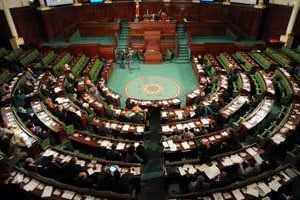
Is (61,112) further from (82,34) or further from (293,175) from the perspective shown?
(82,34)

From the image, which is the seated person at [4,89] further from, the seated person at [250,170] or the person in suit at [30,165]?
the seated person at [250,170]

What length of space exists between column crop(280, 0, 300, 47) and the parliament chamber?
66 mm

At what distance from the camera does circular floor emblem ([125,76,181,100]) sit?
15.3 meters

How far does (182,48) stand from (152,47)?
2435 millimetres

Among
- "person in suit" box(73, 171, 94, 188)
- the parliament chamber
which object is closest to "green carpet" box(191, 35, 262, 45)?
the parliament chamber

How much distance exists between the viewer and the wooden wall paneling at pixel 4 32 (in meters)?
17.6

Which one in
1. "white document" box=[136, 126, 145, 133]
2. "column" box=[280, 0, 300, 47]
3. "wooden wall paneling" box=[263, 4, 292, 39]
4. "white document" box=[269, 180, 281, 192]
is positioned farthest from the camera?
"wooden wall paneling" box=[263, 4, 292, 39]

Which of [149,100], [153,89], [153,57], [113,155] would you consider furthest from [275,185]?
[153,57]

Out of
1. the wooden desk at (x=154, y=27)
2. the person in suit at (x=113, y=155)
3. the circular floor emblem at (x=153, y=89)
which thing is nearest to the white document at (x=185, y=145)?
the person in suit at (x=113, y=155)

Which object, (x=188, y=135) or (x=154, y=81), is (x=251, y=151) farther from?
(x=154, y=81)

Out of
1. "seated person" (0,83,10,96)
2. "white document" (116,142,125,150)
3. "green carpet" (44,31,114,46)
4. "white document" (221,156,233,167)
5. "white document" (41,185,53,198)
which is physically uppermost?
"white document" (41,185,53,198)

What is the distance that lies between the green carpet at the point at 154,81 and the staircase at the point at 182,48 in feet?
2.37

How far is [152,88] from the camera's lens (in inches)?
635

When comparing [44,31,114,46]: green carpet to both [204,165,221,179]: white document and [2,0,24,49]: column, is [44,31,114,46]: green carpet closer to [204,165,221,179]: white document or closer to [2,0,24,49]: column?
[2,0,24,49]: column
